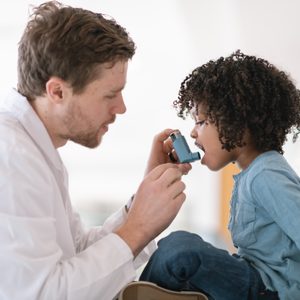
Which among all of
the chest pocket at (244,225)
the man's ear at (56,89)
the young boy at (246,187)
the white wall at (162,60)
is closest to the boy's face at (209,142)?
the young boy at (246,187)

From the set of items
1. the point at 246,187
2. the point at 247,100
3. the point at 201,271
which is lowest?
the point at 201,271

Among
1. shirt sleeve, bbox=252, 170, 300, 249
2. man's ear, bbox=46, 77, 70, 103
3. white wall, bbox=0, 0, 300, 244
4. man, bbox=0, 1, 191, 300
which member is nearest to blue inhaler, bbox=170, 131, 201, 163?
man, bbox=0, 1, 191, 300

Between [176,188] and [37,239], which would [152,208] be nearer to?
[176,188]

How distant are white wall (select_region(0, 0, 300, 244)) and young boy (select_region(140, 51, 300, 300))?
0.58 meters

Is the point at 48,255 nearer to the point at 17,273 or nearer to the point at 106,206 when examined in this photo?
the point at 17,273

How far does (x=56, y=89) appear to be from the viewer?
2.62ft

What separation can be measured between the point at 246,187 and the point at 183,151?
0.47ft

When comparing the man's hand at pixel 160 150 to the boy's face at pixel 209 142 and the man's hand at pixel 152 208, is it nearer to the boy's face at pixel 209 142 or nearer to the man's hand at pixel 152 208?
the boy's face at pixel 209 142

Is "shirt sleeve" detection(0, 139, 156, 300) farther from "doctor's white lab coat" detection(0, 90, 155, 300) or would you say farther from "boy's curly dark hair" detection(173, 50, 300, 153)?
"boy's curly dark hair" detection(173, 50, 300, 153)

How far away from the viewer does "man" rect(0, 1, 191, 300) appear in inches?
25.2

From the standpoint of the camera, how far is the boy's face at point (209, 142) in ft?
2.93

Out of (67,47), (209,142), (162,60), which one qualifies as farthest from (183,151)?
(162,60)

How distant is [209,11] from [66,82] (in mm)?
936

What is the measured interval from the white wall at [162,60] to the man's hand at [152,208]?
771mm
